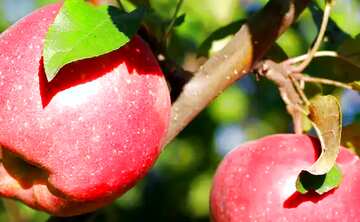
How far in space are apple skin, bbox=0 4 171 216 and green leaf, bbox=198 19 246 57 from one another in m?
0.46

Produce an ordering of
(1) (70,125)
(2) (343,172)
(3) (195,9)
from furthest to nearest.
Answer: (3) (195,9), (2) (343,172), (1) (70,125)

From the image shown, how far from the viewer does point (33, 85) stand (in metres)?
1.01

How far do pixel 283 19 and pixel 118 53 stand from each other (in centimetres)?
32

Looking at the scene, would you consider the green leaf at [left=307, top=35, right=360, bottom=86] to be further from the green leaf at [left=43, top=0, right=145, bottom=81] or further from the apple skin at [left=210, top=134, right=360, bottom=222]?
the green leaf at [left=43, top=0, right=145, bottom=81]

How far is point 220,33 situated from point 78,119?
0.59 metres

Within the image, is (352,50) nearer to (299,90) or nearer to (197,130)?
(299,90)

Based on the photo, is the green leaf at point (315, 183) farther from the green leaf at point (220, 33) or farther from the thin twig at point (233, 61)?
the green leaf at point (220, 33)

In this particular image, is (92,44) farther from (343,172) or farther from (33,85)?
(343,172)

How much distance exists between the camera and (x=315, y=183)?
109 centimetres

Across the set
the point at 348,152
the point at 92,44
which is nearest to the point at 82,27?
the point at 92,44

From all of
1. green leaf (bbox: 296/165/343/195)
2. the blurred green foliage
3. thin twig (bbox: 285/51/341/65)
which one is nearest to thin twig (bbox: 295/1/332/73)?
thin twig (bbox: 285/51/341/65)

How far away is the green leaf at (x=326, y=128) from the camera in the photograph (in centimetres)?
108

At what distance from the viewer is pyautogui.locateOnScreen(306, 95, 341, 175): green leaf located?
42.7 inches

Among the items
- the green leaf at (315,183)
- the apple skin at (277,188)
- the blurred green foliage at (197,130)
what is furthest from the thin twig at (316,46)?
the blurred green foliage at (197,130)
